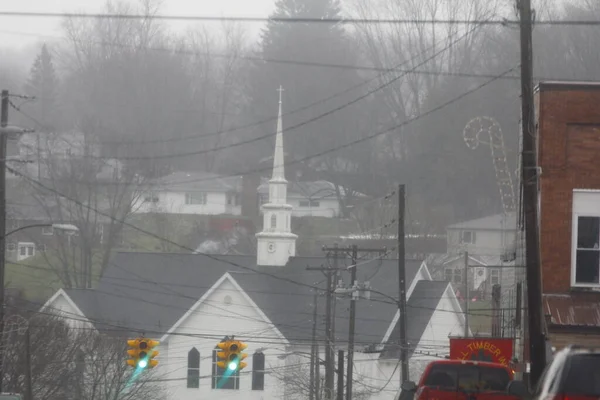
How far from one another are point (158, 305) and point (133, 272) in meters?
3.74

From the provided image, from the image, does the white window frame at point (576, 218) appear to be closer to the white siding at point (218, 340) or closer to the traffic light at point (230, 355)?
the traffic light at point (230, 355)

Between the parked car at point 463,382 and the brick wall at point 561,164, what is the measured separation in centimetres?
653

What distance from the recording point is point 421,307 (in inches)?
2379

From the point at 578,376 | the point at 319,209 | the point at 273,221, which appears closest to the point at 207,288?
the point at 273,221

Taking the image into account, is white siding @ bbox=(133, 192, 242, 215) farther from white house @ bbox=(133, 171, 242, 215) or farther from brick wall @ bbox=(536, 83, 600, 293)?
brick wall @ bbox=(536, 83, 600, 293)

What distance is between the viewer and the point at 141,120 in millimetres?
111750

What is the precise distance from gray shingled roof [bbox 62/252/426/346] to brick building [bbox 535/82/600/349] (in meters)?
33.3

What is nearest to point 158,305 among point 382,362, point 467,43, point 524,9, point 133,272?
point 133,272

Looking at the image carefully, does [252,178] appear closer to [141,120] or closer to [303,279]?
[141,120]

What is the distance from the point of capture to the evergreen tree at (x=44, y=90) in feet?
371

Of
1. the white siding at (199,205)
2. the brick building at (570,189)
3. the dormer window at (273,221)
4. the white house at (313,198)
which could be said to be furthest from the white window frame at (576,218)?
the white siding at (199,205)

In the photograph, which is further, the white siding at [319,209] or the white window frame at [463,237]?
the white siding at [319,209]

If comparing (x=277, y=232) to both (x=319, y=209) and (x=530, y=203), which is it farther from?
(x=530, y=203)

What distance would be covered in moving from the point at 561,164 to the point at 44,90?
3818 inches
